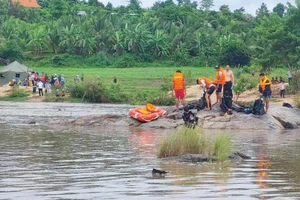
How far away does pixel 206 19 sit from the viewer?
10288cm

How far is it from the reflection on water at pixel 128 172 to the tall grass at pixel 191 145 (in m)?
0.30

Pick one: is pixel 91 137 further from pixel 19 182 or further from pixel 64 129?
pixel 19 182

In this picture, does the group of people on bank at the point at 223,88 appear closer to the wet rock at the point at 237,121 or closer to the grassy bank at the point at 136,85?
the wet rock at the point at 237,121

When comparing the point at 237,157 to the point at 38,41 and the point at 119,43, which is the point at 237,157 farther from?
the point at 38,41

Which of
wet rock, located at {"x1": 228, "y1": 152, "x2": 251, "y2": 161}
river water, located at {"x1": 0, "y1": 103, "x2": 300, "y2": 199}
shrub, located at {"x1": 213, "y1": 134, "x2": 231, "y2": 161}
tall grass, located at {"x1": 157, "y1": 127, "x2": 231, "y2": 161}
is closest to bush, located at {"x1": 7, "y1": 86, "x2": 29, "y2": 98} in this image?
river water, located at {"x1": 0, "y1": 103, "x2": 300, "y2": 199}

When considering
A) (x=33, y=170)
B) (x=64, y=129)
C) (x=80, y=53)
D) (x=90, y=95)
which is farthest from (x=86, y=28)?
(x=33, y=170)

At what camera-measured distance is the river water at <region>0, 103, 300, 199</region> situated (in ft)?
35.7

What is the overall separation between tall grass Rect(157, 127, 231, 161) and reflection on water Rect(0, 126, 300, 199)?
0.98 ft

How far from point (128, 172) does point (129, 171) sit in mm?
141

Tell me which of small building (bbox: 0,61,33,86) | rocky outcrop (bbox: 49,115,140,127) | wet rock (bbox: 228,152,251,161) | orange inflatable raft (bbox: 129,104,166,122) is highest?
wet rock (bbox: 228,152,251,161)

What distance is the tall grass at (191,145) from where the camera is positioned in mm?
14602

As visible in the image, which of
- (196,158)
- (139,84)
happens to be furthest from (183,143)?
(139,84)

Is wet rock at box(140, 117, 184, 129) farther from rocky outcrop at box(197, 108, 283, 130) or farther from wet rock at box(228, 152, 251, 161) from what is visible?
wet rock at box(228, 152, 251, 161)

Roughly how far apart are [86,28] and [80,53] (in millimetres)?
2989
